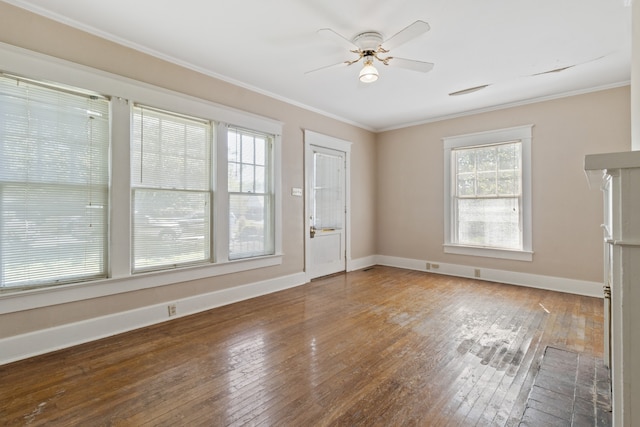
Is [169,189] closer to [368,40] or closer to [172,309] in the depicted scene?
[172,309]

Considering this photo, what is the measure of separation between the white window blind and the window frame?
0.08 metres

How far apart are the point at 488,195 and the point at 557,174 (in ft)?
3.13

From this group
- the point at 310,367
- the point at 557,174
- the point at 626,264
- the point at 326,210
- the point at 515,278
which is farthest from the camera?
the point at 326,210

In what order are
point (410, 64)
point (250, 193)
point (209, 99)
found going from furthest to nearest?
point (250, 193), point (209, 99), point (410, 64)

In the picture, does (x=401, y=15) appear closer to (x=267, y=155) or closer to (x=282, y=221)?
(x=267, y=155)

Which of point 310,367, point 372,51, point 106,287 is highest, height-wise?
point 372,51

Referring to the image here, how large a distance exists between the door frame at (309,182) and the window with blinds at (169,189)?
167 centimetres

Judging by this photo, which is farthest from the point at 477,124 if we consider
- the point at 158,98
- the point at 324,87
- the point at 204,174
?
the point at 158,98

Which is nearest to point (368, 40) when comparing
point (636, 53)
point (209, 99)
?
point (636, 53)

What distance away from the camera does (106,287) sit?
2.90 m

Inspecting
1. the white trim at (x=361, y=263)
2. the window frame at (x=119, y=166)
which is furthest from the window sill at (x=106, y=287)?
the white trim at (x=361, y=263)

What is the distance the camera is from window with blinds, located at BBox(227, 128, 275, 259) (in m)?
3.99

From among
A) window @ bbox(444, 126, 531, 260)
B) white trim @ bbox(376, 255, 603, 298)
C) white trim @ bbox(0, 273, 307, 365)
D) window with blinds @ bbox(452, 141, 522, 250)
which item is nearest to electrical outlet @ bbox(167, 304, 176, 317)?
white trim @ bbox(0, 273, 307, 365)

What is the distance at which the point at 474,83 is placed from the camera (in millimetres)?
4059
